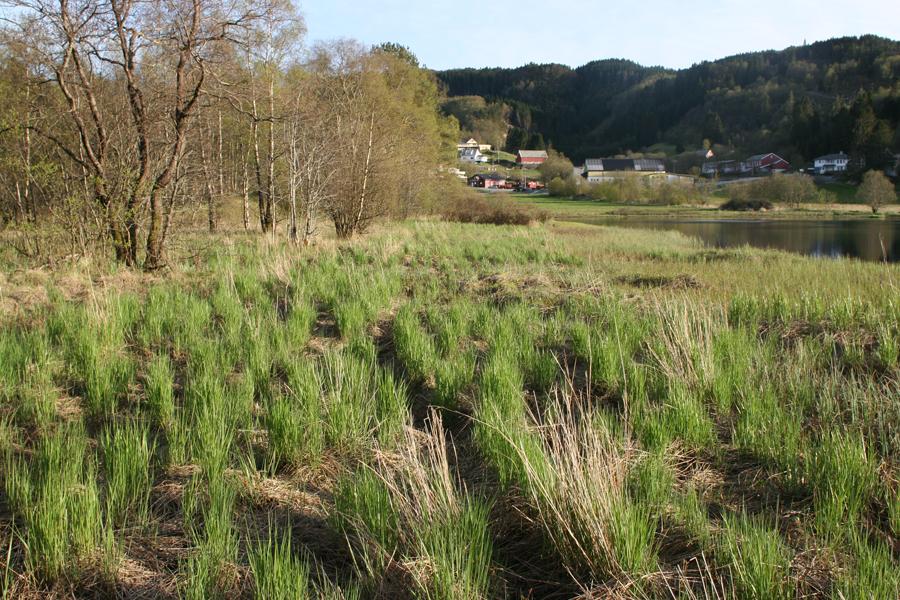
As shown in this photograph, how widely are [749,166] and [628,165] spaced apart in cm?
2411

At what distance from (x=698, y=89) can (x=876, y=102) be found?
74.0 m

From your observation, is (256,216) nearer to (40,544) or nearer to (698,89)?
(40,544)

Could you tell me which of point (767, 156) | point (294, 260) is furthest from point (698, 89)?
point (294, 260)

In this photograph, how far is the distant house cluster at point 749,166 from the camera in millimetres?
98875

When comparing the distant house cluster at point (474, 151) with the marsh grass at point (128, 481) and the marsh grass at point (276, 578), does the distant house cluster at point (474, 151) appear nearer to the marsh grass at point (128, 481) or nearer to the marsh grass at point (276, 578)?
the marsh grass at point (128, 481)

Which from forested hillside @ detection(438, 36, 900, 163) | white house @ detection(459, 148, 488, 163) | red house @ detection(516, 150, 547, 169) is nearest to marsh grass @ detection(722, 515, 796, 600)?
forested hillside @ detection(438, 36, 900, 163)

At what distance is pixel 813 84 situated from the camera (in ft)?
434

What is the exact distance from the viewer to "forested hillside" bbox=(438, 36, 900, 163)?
88113 mm

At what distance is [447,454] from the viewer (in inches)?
167

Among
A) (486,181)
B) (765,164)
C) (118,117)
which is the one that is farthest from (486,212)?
(765,164)

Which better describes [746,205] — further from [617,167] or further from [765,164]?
[617,167]

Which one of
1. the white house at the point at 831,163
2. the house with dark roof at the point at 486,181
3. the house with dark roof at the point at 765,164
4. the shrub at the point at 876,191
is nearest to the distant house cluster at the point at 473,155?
the house with dark roof at the point at 486,181

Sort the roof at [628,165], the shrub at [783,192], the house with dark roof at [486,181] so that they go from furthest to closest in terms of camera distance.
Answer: the roof at [628,165] → the house with dark roof at [486,181] → the shrub at [783,192]

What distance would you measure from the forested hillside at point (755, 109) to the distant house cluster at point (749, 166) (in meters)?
2.59
